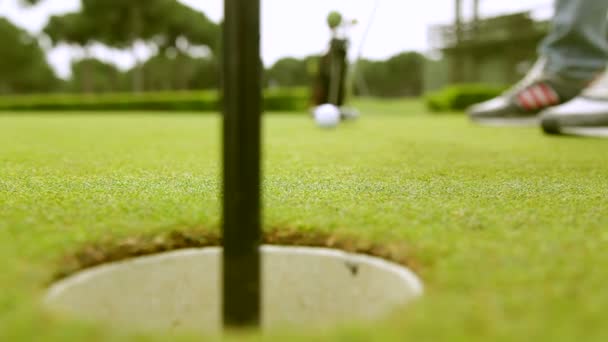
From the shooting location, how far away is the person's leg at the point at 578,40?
12.1ft

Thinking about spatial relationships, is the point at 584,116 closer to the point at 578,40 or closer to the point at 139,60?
the point at 578,40

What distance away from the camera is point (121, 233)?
110 centimetres

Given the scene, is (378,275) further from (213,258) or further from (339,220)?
(213,258)

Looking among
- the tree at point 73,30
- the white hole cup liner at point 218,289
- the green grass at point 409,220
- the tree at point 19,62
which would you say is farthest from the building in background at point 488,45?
the tree at point 19,62

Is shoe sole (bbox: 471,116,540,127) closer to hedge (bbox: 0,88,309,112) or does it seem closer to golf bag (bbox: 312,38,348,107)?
golf bag (bbox: 312,38,348,107)

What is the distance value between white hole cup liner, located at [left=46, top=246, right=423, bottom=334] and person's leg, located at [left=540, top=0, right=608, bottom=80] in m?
3.29

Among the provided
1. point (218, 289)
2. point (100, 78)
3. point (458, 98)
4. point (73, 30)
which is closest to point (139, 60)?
point (73, 30)

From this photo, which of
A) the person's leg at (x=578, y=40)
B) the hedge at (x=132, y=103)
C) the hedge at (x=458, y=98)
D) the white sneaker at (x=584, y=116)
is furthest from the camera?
the hedge at (x=132, y=103)

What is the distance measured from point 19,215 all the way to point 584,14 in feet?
11.8

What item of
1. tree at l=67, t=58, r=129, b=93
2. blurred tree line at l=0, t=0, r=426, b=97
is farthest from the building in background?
tree at l=67, t=58, r=129, b=93

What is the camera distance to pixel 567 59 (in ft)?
12.9

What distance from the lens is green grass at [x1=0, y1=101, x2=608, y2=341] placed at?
668 millimetres

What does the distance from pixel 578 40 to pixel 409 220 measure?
3215mm

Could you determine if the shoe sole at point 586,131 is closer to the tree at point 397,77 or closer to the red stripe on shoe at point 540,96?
the red stripe on shoe at point 540,96
